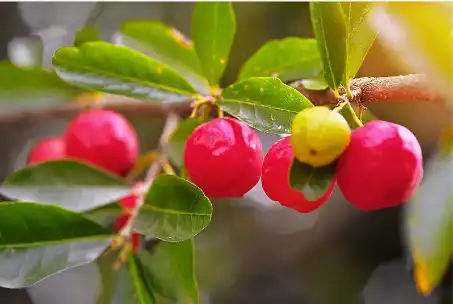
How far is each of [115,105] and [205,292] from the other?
107 centimetres

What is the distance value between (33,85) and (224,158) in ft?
2.68

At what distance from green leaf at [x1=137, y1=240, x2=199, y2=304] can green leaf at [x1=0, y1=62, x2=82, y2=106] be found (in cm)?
60

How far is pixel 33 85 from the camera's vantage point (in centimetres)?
162

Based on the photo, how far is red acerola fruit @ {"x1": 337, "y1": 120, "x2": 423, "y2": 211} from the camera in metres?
0.84

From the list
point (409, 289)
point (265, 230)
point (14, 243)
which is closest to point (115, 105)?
point (14, 243)

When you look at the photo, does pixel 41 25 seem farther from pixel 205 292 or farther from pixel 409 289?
pixel 409 289

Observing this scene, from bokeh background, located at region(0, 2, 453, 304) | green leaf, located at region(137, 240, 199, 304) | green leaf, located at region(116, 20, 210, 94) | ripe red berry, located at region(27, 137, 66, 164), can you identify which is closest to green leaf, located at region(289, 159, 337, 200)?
green leaf, located at region(137, 240, 199, 304)

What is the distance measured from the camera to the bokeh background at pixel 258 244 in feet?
8.27

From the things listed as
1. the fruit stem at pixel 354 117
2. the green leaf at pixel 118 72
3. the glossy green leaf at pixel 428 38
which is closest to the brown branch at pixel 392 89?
the fruit stem at pixel 354 117

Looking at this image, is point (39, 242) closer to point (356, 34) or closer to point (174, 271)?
point (174, 271)

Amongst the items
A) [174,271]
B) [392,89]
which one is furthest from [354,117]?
[174,271]

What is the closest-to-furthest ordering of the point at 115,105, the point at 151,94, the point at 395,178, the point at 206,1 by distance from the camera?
the point at 395,178 → the point at 151,94 → the point at 206,1 → the point at 115,105

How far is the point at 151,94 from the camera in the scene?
1.16 metres

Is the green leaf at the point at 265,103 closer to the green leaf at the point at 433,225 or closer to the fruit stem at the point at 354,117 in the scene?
the fruit stem at the point at 354,117
